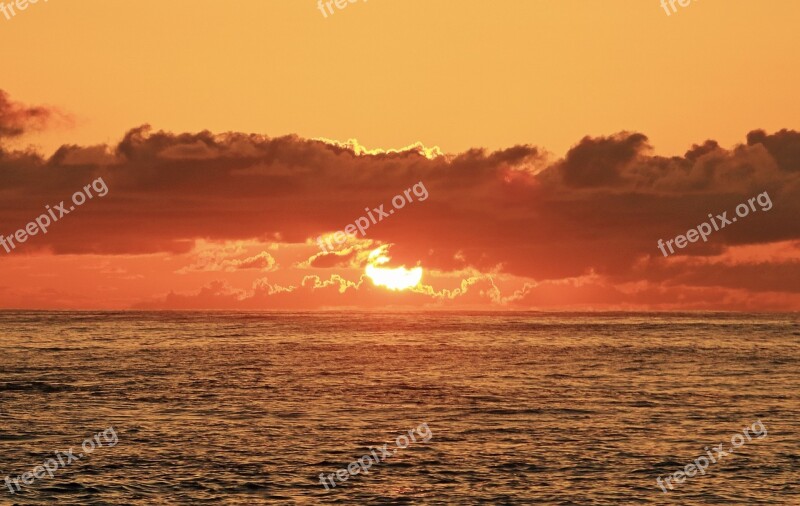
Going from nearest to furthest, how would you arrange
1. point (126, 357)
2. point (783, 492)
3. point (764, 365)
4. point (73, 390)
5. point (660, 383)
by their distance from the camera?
point (783, 492) < point (73, 390) < point (660, 383) < point (764, 365) < point (126, 357)

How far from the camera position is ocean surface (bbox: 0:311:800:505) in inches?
1414

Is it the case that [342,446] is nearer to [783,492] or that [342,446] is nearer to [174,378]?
[783,492]

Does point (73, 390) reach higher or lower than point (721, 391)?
higher

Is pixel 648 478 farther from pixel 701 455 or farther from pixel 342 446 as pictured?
pixel 342 446

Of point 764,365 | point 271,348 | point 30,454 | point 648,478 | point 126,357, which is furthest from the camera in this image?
point 271,348

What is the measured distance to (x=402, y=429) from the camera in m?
49.2

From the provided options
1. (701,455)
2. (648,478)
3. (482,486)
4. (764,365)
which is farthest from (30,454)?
(764,365)

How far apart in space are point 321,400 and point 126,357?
48530 mm

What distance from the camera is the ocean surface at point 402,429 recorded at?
35906 millimetres

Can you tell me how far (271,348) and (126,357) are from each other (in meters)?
25.3

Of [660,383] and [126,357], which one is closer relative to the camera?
[660,383]

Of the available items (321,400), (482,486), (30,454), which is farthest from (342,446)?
(321,400)

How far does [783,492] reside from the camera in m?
35.3

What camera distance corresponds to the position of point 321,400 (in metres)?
61.9
